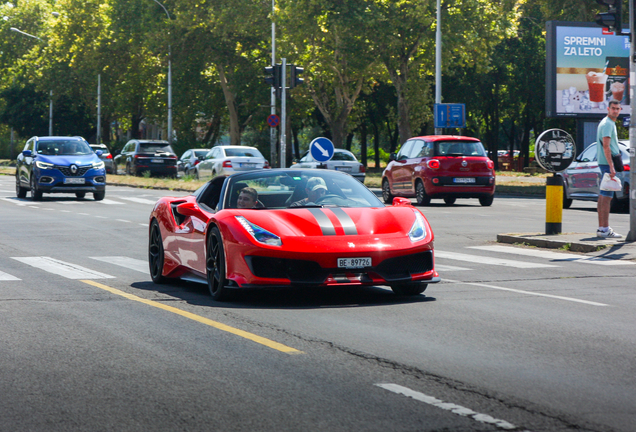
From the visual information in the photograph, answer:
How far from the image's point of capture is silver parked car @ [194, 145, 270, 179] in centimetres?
3519

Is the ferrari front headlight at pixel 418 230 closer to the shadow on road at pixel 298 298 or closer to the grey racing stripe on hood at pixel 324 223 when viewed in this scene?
the shadow on road at pixel 298 298

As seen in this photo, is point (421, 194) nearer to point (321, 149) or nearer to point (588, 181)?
point (321, 149)

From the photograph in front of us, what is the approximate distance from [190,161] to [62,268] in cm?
3201

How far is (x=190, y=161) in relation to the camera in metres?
43.7

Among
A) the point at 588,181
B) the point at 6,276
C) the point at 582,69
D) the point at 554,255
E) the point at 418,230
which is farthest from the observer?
the point at 582,69

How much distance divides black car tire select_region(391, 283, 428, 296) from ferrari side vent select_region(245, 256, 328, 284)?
98 centimetres

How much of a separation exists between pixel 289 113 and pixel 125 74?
53.3 feet

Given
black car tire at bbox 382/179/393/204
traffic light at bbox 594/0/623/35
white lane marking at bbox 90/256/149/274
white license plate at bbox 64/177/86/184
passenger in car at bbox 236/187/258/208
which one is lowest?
white lane marking at bbox 90/256/149/274

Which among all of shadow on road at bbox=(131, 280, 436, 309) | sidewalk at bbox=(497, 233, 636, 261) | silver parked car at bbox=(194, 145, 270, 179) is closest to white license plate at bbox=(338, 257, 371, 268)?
shadow on road at bbox=(131, 280, 436, 309)

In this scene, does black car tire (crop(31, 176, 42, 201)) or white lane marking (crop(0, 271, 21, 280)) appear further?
black car tire (crop(31, 176, 42, 201))

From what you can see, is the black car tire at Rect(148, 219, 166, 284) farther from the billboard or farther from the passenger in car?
the billboard

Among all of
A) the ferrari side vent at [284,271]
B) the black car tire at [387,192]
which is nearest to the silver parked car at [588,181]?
the black car tire at [387,192]

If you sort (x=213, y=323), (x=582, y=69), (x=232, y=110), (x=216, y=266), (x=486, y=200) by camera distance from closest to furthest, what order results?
(x=213, y=323) < (x=216, y=266) < (x=486, y=200) < (x=582, y=69) < (x=232, y=110)

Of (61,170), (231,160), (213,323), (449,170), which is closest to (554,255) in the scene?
(213,323)
